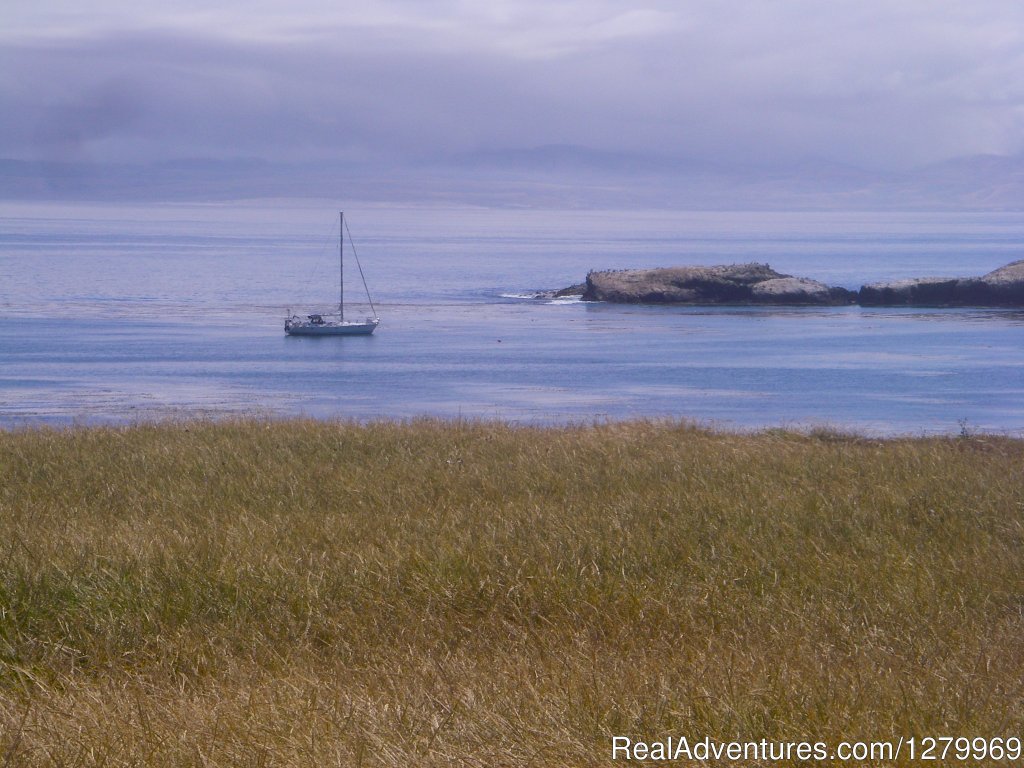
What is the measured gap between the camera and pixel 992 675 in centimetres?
513

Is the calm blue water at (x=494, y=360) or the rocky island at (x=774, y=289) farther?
the rocky island at (x=774, y=289)

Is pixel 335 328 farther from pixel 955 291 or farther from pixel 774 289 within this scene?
pixel 955 291

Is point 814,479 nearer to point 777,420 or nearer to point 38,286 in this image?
point 777,420

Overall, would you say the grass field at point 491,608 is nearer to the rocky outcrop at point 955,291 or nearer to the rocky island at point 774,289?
the rocky island at point 774,289

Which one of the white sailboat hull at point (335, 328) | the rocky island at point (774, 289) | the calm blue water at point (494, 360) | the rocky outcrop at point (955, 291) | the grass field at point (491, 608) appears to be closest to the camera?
the grass field at point (491, 608)

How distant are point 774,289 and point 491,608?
53391 mm

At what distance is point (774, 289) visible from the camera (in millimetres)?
57875

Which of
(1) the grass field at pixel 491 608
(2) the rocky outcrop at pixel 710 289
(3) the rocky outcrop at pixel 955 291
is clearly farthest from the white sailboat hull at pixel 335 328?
(1) the grass field at pixel 491 608

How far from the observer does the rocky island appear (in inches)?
2195

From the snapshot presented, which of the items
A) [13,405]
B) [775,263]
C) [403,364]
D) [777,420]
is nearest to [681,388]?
[777,420]

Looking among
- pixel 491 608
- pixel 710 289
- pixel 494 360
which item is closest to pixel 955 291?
pixel 710 289

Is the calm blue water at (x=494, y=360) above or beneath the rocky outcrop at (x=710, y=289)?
beneath

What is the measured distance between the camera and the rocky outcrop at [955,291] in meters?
55.3

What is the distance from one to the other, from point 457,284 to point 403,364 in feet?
131
